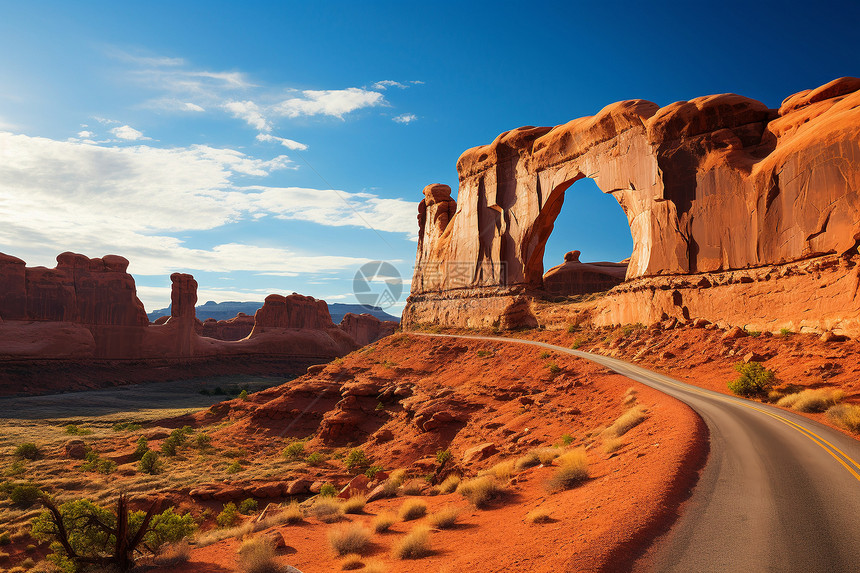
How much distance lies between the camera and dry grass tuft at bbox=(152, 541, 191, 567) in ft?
33.6

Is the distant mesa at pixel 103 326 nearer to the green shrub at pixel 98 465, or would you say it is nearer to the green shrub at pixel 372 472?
the green shrub at pixel 98 465

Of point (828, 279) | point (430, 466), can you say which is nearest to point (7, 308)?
point (430, 466)

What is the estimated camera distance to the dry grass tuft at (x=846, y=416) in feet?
39.8

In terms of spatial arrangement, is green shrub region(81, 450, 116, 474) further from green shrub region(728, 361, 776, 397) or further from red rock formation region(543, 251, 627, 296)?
red rock formation region(543, 251, 627, 296)

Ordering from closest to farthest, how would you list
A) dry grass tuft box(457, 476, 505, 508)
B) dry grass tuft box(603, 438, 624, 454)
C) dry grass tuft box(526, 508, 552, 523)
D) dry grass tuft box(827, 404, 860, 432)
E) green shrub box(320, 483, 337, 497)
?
1. dry grass tuft box(526, 508, 552, 523)
2. dry grass tuft box(457, 476, 505, 508)
3. dry grass tuft box(827, 404, 860, 432)
4. dry grass tuft box(603, 438, 624, 454)
5. green shrub box(320, 483, 337, 497)

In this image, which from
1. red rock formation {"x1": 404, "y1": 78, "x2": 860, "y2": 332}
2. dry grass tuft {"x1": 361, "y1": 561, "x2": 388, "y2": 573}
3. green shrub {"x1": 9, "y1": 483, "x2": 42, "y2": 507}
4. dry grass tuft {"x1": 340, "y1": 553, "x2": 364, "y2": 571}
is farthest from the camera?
red rock formation {"x1": 404, "y1": 78, "x2": 860, "y2": 332}

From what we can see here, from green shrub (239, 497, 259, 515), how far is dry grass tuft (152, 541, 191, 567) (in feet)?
23.1

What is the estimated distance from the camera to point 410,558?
8.61m

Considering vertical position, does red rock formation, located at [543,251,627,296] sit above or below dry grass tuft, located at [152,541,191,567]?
above

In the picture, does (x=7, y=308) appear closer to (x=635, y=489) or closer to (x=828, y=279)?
(x=635, y=489)

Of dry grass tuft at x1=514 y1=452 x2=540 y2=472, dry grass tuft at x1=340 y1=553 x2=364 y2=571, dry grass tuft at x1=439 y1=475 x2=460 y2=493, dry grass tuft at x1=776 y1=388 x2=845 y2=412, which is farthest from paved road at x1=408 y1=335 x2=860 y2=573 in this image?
dry grass tuft at x1=439 y1=475 x2=460 y2=493

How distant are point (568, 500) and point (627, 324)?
21129mm

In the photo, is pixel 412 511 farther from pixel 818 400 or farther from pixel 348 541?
pixel 818 400

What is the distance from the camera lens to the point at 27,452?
2491 centimetres
